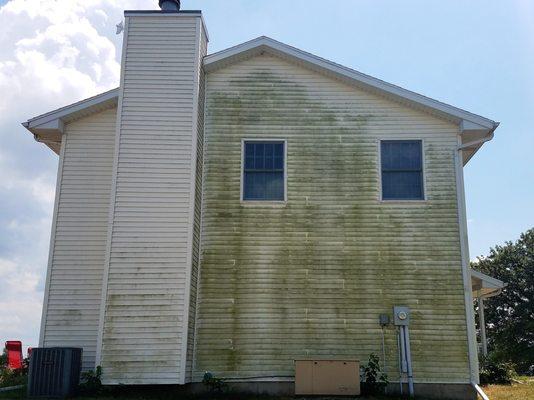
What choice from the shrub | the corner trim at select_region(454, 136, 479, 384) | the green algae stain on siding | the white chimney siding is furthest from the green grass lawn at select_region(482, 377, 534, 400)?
the white chimney siding

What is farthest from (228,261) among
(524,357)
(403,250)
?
(524,357)

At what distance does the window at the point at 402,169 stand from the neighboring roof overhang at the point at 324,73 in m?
0.97

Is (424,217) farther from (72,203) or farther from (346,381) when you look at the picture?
(72,203)

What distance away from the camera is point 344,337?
488 inches

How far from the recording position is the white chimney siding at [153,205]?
11594 mm

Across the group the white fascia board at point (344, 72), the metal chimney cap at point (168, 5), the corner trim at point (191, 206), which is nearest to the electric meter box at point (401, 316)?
the corner trim at point (191, 206)

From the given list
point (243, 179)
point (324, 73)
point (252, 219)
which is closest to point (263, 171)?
point (243, 179)

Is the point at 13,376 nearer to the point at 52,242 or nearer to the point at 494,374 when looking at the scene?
the point at 52,242

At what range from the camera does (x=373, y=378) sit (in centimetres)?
1186

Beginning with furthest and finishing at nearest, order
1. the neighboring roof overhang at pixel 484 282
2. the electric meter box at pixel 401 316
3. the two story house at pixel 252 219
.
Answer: the neighboring roof overhang at pixel 484 282 < the electric meter box at pixel 401 316 < the two story house at pixel 252 219

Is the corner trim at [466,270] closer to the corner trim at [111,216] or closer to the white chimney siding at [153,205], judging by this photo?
the white chimney siding at [153,205]

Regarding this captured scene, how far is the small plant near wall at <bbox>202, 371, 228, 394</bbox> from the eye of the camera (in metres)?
11.8

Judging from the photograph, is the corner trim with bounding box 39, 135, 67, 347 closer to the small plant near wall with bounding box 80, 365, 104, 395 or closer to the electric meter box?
the small plant near wall with bounding box 80, 365, 104, 395

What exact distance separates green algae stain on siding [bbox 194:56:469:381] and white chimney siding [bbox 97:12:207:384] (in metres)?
0.85
